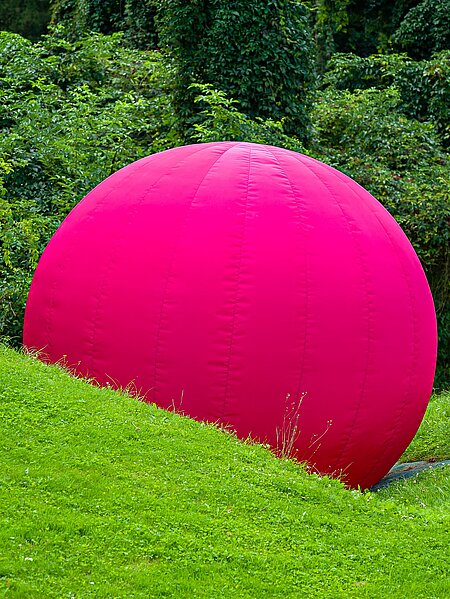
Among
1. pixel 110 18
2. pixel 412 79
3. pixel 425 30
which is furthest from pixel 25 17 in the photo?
pixel 412 79

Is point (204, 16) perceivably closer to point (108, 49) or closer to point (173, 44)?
point (173, 44)

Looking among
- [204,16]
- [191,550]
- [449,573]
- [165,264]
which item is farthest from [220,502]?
[204,16]

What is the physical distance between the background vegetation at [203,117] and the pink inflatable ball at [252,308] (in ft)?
8.70

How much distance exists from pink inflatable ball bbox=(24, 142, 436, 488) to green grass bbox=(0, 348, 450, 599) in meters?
0.58

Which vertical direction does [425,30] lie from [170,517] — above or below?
above

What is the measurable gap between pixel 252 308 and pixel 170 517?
232cm

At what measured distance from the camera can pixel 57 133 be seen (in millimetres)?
13758

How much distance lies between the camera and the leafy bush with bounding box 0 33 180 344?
1041 centimetres

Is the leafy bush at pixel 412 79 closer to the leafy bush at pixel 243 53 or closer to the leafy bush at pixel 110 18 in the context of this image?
the leafy bush at pixel 243 53

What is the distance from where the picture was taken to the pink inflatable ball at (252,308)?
7086 mm

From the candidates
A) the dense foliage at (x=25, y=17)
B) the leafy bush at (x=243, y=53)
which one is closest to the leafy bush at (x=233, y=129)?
the leafy bush at (x=243, y=53)

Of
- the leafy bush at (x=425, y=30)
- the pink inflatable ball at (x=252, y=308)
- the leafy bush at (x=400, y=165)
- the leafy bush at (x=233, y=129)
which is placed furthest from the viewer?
the leafy bush at (x=425, y=30)

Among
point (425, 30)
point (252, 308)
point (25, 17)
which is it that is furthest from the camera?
point (25, 17)

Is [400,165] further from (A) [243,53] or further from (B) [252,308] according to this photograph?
(B) [252,308]
